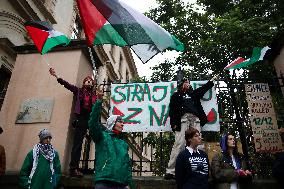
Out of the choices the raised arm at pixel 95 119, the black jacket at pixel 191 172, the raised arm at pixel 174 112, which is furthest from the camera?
the raised arm at pixel 174 112

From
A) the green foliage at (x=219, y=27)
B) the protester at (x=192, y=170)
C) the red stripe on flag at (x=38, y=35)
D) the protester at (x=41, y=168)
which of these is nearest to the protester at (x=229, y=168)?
the protester at (x=192, y=170)

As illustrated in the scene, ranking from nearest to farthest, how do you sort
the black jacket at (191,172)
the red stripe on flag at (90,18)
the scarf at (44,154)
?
1. the black jacket at (191,172)
2. the scarf at (44,154)
3. the red stripe on flag at (90,18)

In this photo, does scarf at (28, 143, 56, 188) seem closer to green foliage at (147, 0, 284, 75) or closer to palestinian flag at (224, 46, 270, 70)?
palestinian flag at (224, 46, 270, 70)

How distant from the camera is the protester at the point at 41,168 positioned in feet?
16.4

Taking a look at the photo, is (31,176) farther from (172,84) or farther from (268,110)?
(268,110)

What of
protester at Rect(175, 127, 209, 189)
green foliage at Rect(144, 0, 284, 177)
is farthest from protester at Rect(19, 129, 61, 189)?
green foliage at Rect(144, 0, 284, 177)

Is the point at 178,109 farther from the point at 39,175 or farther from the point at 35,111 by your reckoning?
the point at 35,111

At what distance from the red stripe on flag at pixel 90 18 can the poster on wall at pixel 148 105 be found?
2.43m

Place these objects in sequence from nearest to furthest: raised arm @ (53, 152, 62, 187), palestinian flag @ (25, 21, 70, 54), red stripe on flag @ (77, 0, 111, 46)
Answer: raised arm @ (53, 152, 62, 187) < red stripe on flag @ (77, 0, 111, 46) < palestinian flag @ (25, 21, 70, 54)

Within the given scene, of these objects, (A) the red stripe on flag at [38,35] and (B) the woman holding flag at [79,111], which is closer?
(B) the woman holding flag at [79,111]

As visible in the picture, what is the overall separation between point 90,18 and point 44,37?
1.74 m

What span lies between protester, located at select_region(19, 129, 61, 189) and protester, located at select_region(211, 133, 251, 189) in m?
2.62

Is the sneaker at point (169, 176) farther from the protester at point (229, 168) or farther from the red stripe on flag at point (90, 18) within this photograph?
the red stripe on flag at point (90, 18)

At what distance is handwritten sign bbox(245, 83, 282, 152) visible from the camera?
22.8 ft
